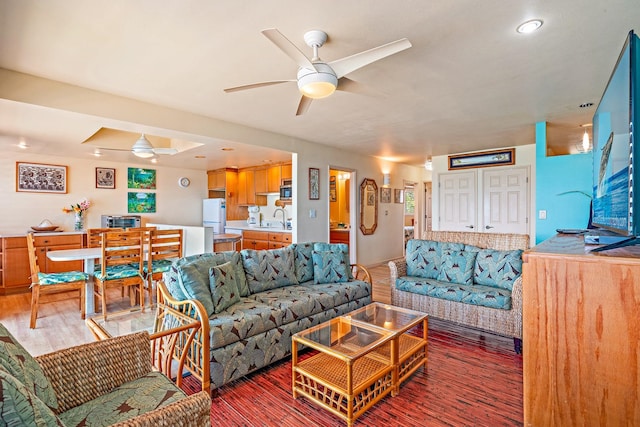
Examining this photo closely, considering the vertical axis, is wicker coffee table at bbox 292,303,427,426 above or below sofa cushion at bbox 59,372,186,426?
below

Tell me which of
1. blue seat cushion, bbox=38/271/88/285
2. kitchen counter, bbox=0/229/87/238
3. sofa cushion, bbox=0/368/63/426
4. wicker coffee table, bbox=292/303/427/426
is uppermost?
kitchen counter, bbox=0/229/87/238

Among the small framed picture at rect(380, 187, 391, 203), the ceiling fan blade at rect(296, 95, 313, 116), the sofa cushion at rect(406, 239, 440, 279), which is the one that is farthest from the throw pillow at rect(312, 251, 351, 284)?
the small framed picture at rect(380, 187, 391, 203)

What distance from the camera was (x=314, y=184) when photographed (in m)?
5.19

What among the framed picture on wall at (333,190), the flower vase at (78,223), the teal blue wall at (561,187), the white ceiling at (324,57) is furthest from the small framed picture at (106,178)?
the teal blue wall at (561,187)

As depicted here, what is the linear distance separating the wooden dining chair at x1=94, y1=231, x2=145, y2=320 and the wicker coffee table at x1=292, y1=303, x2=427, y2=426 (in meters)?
2.52

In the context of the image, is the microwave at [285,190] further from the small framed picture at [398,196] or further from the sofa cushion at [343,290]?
the sofa cushion at [343,290]

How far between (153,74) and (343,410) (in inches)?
113

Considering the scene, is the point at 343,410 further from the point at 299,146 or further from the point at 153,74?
the point at 299,146

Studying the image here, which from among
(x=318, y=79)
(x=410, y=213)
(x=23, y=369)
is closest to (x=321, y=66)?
(x=318, y=79)

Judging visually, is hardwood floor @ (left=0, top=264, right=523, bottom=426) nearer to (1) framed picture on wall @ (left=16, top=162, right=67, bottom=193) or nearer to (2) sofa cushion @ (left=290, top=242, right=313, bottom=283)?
(2) sofa cushion @ (left=290, top=242, right=313, bottom=283)

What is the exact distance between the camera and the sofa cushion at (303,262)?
11.2 ft

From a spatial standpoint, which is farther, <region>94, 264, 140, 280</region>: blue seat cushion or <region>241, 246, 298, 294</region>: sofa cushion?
<region>94, 264, 140, 280</region>: blue seat cushion

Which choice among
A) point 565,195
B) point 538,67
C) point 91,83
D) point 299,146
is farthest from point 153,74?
point 565,195

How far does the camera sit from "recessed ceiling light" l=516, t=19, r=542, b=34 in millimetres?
1897
